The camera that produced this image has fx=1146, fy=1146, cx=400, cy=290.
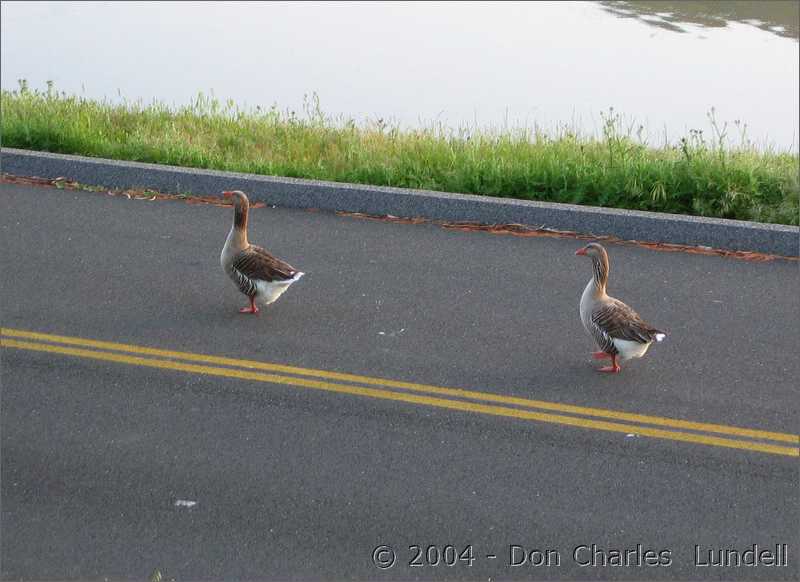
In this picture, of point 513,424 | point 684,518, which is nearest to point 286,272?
point 513,424

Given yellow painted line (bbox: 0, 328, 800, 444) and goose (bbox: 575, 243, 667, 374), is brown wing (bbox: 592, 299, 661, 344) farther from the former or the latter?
yellow painted line (bbox: 0, 328, 800, 444)

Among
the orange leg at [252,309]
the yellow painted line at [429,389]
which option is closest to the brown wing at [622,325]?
the yellow painted line at [429,389]

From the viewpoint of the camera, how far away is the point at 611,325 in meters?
8.29

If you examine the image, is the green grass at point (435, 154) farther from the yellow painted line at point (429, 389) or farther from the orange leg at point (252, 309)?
the yellow painted line at point (429, 389)

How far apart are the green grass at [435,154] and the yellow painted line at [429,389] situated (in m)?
4.31

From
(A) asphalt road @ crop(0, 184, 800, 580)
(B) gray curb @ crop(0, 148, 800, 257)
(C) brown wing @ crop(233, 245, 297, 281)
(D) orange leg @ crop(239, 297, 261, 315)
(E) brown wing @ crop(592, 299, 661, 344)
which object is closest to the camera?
(A) asphalt road @ crop(0, 184, 800, 580)

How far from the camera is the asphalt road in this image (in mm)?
6488

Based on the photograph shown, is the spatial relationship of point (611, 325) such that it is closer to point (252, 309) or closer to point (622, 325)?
point (622, 325)

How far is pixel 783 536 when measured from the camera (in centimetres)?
661

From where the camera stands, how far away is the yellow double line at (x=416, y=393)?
25.2ft

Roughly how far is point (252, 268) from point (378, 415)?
6.47ft

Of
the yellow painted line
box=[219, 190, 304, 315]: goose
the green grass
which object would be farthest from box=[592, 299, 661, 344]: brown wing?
the green grass

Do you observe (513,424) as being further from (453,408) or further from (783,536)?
(783,536)

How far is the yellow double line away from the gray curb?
3718mm
